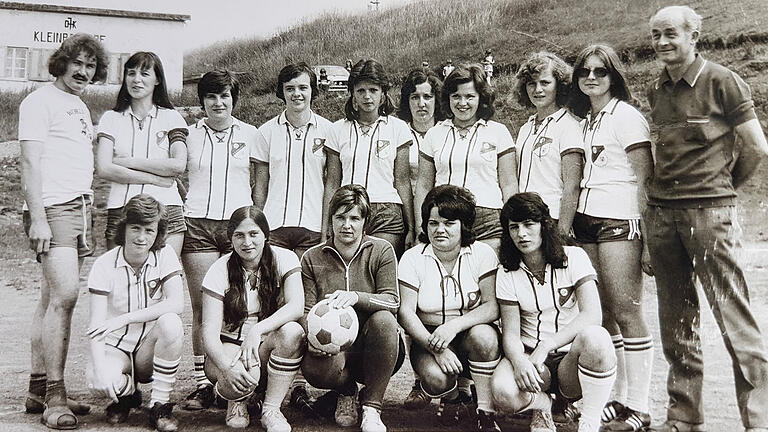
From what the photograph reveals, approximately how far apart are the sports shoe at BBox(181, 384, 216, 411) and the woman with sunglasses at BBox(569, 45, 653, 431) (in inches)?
74.8

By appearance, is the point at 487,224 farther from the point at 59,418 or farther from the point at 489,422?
the point at 59,418

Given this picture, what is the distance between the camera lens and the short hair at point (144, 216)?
3.39 meters

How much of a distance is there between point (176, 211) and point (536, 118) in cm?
191

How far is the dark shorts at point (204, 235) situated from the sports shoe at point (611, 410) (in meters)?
2.03

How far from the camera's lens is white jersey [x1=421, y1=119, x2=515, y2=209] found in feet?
11.5

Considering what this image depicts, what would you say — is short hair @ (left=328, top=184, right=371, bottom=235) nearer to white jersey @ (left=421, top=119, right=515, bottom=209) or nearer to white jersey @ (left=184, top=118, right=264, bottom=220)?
white jersey @ (left=421, top=119, right=515, bottom=209)

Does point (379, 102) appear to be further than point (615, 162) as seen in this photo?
Yes

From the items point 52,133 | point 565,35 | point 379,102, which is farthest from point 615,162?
Answer: point 52,133

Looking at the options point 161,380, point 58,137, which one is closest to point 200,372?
point 161,380

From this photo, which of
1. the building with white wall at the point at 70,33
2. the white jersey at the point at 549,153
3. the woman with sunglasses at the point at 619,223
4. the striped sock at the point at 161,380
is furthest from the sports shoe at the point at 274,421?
the building with white wall at the point at 70,33

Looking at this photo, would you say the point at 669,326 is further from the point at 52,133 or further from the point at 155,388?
the point at 52,133

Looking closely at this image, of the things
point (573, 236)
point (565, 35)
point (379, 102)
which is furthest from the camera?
point (565, 35)

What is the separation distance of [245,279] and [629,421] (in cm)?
191

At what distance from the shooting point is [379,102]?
3678 mm
